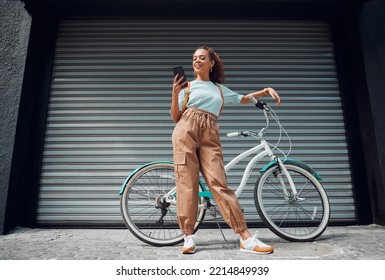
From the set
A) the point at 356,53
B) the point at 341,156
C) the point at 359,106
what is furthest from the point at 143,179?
the point at 356,53

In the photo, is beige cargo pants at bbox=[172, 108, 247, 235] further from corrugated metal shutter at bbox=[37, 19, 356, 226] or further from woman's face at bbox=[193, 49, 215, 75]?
corrugated metal shutter at bbox=[37, 19, 356, 226]

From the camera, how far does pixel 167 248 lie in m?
2.70

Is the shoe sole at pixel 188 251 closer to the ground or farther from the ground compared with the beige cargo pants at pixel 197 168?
closer to the ground

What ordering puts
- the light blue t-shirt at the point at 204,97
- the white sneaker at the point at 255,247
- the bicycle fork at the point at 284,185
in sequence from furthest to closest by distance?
the bicycle fork at the point at 284,185 → the light blue t-shirt at the point at 204,97 → the white sneaker at the point at 255,247

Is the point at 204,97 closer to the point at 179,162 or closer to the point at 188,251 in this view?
the point at 179,162

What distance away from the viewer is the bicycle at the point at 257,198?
279 centimetres

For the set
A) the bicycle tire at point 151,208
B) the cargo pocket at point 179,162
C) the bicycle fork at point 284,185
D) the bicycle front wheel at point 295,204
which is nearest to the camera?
the cargo pocket at point 179,162

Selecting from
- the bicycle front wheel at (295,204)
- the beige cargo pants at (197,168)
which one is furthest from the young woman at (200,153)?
the bicycle front wheel at (295,204)

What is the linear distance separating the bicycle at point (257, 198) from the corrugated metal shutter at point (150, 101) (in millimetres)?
→ 340

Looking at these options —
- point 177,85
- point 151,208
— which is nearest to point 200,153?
point 177,85

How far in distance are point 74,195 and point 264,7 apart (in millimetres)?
3790

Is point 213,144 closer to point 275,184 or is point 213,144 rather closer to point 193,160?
point 193,160

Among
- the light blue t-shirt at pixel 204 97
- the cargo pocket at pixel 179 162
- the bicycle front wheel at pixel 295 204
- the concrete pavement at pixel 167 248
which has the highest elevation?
the light blue t-shirt at pixel 204 97

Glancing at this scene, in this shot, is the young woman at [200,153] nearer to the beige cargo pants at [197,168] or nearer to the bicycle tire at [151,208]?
the beige cargo pants at [197,168]
